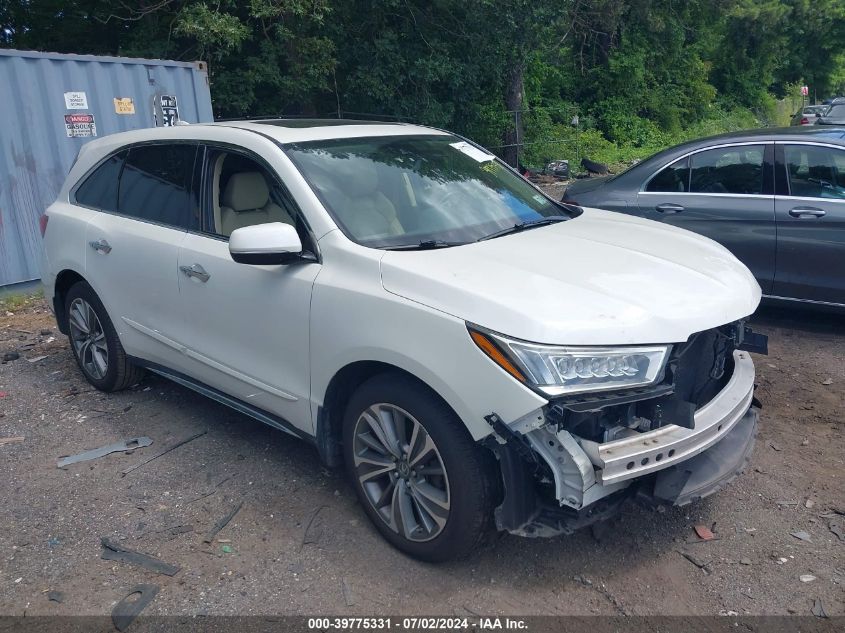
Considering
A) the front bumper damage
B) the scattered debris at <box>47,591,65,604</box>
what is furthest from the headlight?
the scattered debris at <box>47,591,65,604</box>

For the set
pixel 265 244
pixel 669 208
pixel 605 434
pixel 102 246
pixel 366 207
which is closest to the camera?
pixel 605 434

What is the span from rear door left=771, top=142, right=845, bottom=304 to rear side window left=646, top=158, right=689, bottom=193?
0.71m

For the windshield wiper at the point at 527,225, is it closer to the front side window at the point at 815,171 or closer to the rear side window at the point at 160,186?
the rear side window at the point at 160,186

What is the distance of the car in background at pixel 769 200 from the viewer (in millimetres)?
5609

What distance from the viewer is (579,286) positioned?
10.1 feet

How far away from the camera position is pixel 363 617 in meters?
3.03

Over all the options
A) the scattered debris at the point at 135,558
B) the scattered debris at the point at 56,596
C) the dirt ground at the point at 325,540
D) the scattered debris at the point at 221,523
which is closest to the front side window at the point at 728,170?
the dirt ground at the point at 325,540

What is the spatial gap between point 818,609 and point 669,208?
3906 mm

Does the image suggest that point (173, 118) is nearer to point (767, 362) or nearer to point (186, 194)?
point (186, 194)

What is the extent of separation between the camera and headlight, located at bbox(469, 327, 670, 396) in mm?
2750

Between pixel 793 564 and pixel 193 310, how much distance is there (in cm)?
314

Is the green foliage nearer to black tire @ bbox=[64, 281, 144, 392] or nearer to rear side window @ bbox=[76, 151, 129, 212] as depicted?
rear side window @ bbox=[76, 151, 129, 212]

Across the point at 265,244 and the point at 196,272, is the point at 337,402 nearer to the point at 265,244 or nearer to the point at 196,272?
the point at 265,244

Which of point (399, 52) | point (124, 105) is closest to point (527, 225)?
point (124, 105)
